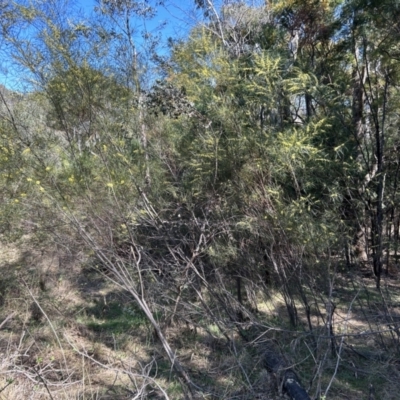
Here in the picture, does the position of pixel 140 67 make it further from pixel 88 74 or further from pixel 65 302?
pixel 65 302

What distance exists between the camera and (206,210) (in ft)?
17.8

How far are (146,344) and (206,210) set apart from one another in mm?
2140

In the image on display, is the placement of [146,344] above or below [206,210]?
below

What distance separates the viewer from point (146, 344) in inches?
211

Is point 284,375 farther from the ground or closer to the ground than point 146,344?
farther from the ground

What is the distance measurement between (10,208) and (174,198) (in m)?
2.39

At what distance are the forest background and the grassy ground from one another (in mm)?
38

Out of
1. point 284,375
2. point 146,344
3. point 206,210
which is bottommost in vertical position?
point 146,344

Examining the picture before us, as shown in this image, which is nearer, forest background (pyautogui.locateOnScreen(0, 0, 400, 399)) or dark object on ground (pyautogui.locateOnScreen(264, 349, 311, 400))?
dark object on ground (pyautogui.locateOnScreen(264, 349, 311, 400))

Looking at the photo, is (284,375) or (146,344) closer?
(284,375)

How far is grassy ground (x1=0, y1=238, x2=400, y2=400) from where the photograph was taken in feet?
10.9

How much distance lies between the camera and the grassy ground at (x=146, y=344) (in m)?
3.31

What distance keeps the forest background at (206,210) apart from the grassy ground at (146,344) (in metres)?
0.04

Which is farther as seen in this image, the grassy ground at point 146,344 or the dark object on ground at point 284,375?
the grassy ground at point 146,344
